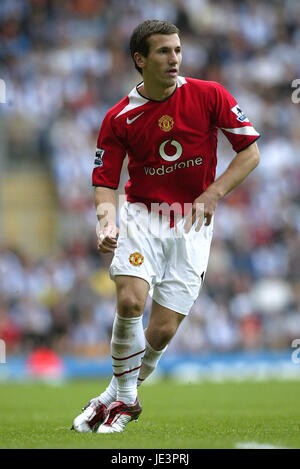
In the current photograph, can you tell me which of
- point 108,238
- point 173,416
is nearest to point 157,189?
point 108,238

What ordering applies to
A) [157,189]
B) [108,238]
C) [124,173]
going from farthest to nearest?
1. [124,173]
2. [157,189]
3. [108,238]

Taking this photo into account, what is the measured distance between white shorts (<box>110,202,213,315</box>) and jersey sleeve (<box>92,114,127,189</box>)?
0.84ft

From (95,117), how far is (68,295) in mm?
4330

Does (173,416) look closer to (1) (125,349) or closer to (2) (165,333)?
(2) (165,333)

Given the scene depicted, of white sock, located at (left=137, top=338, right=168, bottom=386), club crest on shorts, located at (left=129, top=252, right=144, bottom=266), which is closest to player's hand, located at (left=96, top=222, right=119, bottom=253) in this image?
club crest on shorts, located at (left=129, top=252, right=144, bottom=266)

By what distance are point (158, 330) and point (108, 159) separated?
124 centimetres

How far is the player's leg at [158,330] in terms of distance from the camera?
586cm

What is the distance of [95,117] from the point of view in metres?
17.9

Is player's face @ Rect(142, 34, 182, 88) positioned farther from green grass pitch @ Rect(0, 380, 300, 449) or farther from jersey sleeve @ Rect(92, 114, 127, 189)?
green grass pitch @ Rect(0, 380, 300, 449)

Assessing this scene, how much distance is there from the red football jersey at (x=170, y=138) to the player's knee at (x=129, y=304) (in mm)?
732

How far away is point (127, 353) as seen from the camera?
5.69 m

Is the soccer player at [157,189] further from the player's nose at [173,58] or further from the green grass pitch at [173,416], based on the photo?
the green grass pitch at [173,416]

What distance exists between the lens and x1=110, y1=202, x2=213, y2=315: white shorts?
5758 mm

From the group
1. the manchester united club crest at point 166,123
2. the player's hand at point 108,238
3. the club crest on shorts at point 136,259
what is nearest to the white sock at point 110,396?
the club crest on shorts at point 136,259
